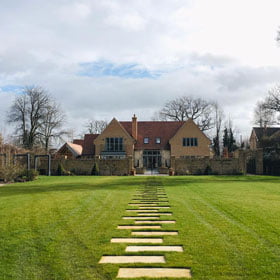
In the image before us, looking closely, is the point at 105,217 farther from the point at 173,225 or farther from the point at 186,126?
the point at 186,126

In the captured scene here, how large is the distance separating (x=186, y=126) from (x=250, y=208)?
34241 mm

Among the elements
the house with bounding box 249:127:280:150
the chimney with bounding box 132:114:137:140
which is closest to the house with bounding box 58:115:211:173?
the chimney with bounding box 132:114:137:140

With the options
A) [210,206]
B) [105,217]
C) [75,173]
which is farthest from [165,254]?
[75,173]

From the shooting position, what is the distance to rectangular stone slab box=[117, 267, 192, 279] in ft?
13.1

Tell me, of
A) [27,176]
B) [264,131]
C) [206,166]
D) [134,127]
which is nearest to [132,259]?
[27,176]

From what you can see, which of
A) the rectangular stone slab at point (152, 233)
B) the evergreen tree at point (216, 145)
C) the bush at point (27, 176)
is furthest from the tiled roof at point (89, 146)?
the rectangular stone slab at point (152, 233)

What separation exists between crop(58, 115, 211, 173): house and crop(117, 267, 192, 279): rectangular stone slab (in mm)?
37037

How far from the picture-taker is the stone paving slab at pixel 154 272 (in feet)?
13.1

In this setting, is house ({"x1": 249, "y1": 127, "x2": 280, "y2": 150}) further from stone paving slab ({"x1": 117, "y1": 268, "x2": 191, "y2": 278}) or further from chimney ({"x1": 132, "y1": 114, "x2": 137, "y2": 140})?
stone paving slab ({"x1": 117, "y1": 268, "x2": 191, "y2": 278})

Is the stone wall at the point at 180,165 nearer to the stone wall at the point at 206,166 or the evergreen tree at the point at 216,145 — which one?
the stone wall at the point at 206,166

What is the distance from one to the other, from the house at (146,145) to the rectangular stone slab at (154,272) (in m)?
37.0

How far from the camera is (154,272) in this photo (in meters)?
→ 4.12

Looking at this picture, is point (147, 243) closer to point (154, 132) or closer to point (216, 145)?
point (154, 132)

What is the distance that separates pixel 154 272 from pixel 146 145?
39.6m
